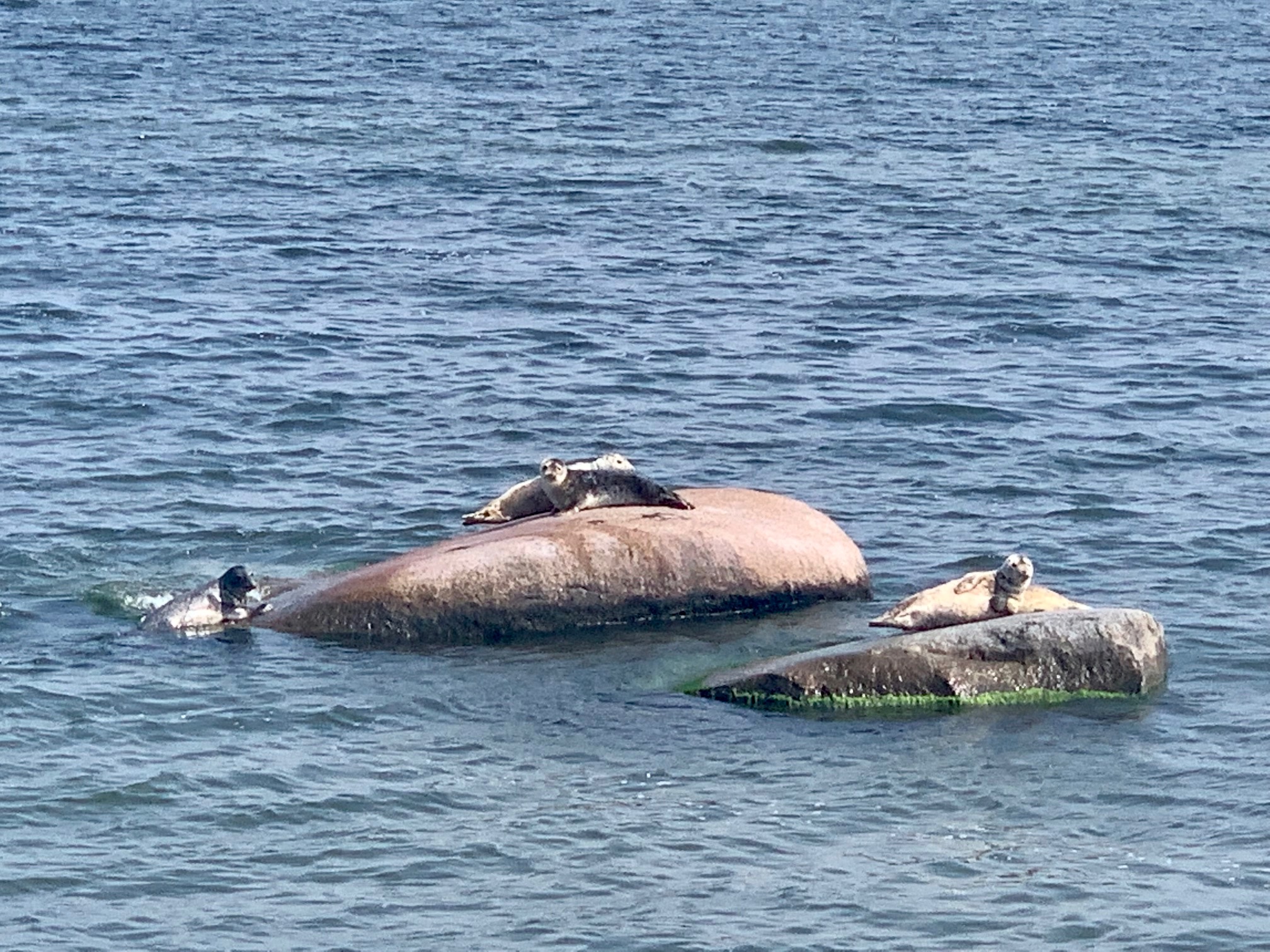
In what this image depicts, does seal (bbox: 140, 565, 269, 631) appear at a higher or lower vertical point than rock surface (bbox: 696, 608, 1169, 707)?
higher

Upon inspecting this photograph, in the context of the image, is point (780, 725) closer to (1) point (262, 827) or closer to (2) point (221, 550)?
(1) point (262, 827)

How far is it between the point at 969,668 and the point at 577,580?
108 inches

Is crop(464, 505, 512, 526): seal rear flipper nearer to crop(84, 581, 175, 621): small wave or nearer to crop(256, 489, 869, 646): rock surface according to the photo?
crop(256, 489, 869, 646): rock surface

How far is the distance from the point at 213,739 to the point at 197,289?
13713 millimetres

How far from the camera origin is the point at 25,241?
2817 centimetres

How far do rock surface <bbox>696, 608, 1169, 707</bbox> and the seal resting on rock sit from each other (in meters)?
0.38

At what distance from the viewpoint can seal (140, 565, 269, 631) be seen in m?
15.1

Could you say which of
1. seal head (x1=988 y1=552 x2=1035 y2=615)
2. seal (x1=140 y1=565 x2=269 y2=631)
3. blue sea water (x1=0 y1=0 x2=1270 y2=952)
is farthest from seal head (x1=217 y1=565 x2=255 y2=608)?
seal head (x1=988 y1=552 x2=1035 y2=615)

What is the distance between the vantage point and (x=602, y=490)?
1592 cm

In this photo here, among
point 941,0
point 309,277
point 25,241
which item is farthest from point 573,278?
point 941,0

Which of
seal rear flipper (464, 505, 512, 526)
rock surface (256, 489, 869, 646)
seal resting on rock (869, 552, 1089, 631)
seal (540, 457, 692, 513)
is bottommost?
seal resting on rock (869, 552, 1089, 631)

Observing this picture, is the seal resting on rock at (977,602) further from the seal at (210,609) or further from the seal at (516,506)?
the seal at (210,609)

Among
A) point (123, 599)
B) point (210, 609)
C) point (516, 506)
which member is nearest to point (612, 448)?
point (516, 506)

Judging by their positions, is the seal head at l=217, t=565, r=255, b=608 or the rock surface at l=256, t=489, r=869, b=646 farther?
the seal head at l=217, t=565, r=255, b=608
